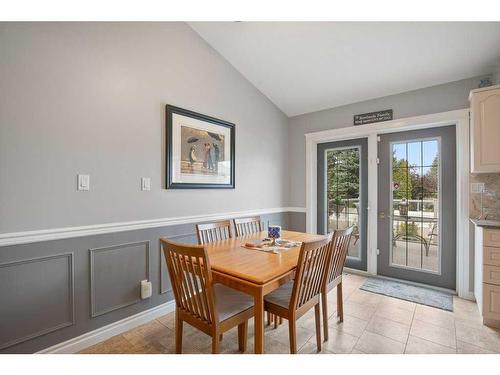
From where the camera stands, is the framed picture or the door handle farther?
the door handle

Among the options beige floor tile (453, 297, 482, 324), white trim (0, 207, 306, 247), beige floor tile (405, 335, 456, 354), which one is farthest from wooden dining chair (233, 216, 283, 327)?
beige floor tile (453, 297, 482, 324)

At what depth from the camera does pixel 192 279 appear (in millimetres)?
1408

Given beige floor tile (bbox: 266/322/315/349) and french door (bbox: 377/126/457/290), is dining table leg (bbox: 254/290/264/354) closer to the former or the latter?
beige floor tile (bbox: 266/322/315/349)

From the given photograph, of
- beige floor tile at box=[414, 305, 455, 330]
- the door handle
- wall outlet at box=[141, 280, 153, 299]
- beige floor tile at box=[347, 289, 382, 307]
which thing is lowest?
beige floor tile at box=[347, 289, 382, 307]

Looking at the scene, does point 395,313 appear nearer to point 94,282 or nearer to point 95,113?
point 94,282

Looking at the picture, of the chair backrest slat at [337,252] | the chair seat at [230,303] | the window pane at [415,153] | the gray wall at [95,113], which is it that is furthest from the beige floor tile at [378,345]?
the window pane at [415,153]

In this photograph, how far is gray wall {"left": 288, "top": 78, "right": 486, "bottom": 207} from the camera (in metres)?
2.64

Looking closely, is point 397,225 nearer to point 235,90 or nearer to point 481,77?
point 481,77

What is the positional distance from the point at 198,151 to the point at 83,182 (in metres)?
1.09

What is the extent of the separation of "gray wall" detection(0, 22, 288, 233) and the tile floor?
964mm

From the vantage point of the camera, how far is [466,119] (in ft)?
8.32

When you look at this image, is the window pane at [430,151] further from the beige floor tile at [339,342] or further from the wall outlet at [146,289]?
the wall outlet at [146,289]

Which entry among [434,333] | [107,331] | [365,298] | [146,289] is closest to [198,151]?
[146,289]
